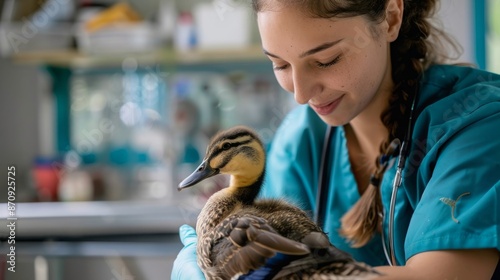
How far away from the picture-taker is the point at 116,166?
10.5 ft

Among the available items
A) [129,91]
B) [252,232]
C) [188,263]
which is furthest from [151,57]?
[252,232]

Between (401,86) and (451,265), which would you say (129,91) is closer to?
(401,86)

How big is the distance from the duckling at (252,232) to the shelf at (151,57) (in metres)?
1.95

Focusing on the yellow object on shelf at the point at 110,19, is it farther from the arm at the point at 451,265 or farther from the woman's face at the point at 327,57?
the arm at the point at 451,265

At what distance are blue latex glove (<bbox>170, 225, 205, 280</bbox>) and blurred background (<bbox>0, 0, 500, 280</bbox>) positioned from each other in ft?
5.06

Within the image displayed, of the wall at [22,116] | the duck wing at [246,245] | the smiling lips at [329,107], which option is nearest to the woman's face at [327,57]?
the smiling lips at [329,107]

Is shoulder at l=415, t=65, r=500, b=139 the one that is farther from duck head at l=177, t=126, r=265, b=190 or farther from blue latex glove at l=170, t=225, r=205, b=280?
blue latex glove at l=170, t=225, r=205, b=280

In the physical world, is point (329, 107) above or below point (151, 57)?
below

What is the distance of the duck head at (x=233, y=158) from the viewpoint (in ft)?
3.22

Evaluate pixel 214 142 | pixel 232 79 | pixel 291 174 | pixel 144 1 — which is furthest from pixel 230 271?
pixel 144 1

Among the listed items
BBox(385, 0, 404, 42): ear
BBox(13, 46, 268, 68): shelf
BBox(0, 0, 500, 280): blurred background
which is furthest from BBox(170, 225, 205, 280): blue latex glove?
BBox(13, 46, 268, 68): shelf

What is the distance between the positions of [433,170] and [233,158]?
31 centimetres

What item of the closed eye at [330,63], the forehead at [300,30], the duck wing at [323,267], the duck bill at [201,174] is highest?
the forehead at [300,30]

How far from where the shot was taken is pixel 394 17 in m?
1.06
